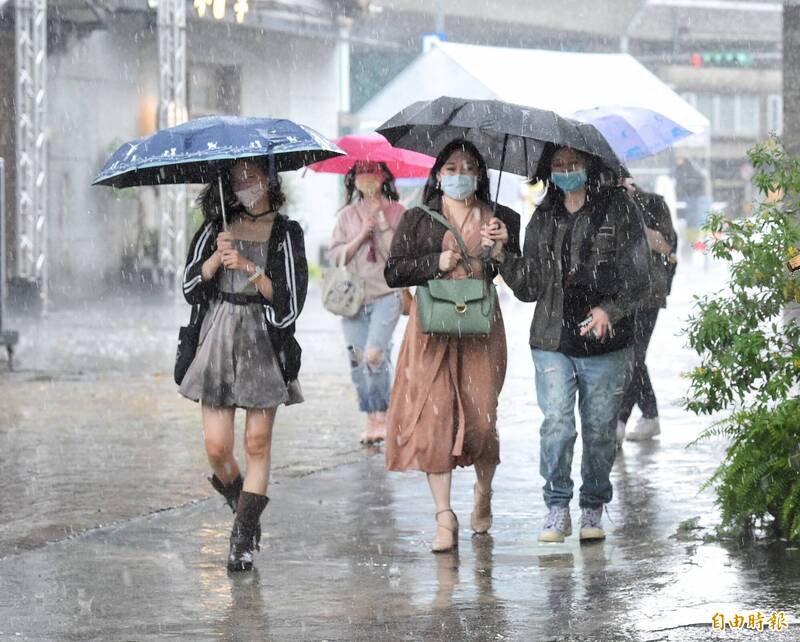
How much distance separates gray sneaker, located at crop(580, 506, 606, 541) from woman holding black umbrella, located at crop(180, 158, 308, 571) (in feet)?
4.79

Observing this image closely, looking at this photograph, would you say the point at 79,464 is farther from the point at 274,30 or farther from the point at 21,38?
the point at 274,30

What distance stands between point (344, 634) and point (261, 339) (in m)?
1.66

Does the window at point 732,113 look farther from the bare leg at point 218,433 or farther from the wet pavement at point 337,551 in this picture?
the bare leg at point 218,433

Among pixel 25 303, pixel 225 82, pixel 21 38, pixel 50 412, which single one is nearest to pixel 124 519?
pixel 50 412

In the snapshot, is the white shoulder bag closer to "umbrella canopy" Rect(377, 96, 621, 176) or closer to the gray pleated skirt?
"umbrella canopy" Rect(377, 96, 621, 176)

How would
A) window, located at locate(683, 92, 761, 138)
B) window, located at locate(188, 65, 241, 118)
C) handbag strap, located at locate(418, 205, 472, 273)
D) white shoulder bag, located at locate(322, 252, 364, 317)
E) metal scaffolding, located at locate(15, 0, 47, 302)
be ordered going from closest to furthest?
1. handbag strap, located at locate(418, 205, 472, 273)
2. white shoulder bag, located at locate(322, 252, 364, 317)
3. metal scaffolding, located at locate(15, 0, 47, 302)
4. window, located at locate(188, 65, 241, 118)
5. window, located at locate(683, 92, 761, 138)

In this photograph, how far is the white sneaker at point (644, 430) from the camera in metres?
11.3

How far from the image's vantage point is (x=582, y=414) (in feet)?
26.3

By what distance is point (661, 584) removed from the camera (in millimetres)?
6848

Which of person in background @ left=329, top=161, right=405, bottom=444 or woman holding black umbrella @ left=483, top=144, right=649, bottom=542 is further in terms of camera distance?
person in background @ left=329, top=161, right=405, bottom=444

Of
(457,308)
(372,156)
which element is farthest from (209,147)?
(372,156)

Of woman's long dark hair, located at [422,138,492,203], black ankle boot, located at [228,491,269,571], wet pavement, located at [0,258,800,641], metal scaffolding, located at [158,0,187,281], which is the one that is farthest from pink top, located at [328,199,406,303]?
metal scaffolding, located at [158,0,187,281]

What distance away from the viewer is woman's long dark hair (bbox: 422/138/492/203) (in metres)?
7.97

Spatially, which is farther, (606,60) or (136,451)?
(606,60)
